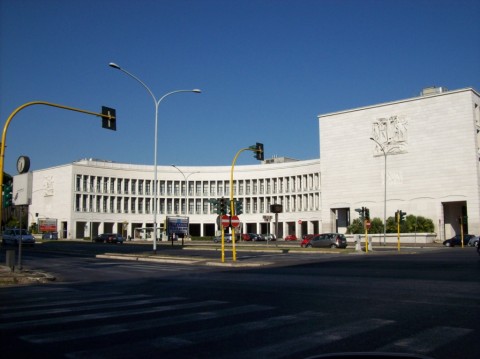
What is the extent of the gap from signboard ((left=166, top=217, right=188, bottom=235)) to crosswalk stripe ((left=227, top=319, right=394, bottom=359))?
4909 centimetres

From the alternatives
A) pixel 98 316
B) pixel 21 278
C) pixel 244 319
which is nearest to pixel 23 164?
pixel 21 278

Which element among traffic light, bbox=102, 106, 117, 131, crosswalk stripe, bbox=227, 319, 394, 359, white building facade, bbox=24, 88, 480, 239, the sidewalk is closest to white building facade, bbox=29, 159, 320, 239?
white building facade, bbox=24, 88, 480, 239

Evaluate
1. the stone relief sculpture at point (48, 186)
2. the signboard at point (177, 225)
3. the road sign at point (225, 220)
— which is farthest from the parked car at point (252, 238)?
the road sign at point (225, 220)

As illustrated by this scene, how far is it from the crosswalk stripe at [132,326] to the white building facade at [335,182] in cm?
4616

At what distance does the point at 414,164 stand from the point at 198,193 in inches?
2206

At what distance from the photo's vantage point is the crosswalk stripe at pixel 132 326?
6.85 meters

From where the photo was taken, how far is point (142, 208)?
10919 cm

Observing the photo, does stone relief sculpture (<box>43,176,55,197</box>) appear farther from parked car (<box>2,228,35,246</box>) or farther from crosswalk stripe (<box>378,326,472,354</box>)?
crosswalk stripe (<box>378,326,472,354</box>)

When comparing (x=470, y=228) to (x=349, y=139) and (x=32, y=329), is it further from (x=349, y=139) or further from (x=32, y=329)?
(x=32, y=329)

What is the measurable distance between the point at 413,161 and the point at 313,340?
64.7 m

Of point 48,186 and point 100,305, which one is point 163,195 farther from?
point 100,305

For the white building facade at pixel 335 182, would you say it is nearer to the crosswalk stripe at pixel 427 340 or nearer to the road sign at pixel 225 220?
the road sign at pixel 225 220

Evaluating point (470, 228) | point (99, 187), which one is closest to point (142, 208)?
point (99, 187)

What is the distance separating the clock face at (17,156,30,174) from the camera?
18375mm
